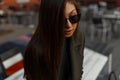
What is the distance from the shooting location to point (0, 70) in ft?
7.02

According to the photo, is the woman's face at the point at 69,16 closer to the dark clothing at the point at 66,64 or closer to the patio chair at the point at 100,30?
the dark clothing at the point at 66,64

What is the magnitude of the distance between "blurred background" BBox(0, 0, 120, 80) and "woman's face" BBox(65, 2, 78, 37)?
0.53m

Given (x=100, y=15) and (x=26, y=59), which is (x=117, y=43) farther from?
(x=26, y=59)

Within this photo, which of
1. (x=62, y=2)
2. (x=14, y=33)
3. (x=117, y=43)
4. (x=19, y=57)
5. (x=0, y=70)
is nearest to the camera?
(x=62, y=2)

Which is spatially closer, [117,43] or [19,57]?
[19,57]

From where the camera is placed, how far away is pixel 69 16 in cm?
125

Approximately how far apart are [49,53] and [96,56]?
40.0 inches

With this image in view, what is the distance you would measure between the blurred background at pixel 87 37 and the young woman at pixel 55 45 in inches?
13.3

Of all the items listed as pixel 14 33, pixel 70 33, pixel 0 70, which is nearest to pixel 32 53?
pixel 70 33

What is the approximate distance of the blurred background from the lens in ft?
6.68

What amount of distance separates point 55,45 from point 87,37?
5.43 metres

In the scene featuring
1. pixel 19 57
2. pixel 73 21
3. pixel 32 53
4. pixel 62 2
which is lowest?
pixel 19 57

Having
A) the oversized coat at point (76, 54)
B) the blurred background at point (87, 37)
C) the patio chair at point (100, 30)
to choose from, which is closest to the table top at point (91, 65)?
the blurred background at point (87, 37)

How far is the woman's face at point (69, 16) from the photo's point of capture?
123cm
